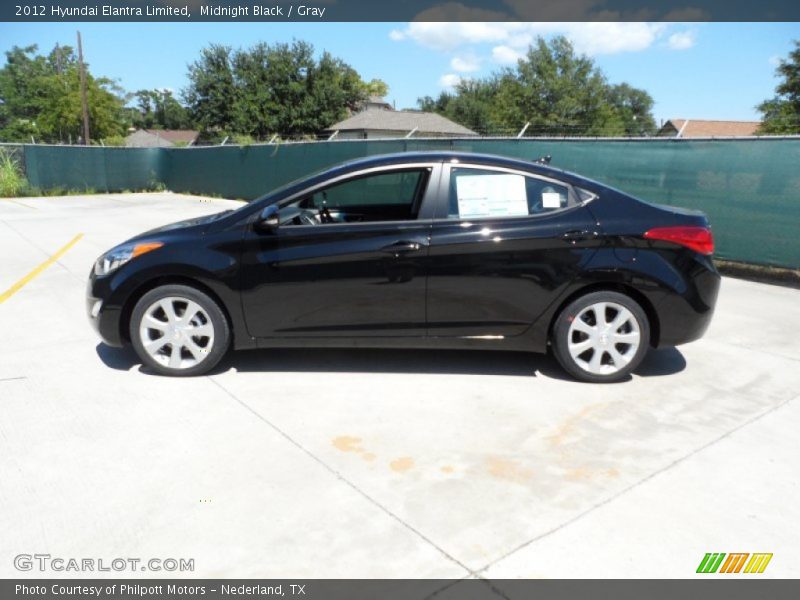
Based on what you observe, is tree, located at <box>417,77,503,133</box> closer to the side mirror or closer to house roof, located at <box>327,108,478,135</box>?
house roof, located at <box>327,108,478,135</box>

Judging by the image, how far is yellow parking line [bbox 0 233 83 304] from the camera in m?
6.95

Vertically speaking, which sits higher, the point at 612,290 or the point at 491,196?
the point at 491,196

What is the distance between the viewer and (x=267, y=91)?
5012 centimetres

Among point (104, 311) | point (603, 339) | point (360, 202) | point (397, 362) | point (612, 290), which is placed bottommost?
point (397, 362)

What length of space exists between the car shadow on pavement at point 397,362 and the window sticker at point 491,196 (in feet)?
3.90

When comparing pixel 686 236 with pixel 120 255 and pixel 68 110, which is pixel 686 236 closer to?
pixel 120 255

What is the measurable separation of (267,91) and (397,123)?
1119 cm

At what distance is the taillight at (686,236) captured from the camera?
423 cm

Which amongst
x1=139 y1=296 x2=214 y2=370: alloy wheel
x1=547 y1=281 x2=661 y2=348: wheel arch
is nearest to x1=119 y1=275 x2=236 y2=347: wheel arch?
x1=139 y1=296 x2=214 y2=370: alloy wheel

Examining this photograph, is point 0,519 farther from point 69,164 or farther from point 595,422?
point 69,164

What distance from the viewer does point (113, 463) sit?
126 inches

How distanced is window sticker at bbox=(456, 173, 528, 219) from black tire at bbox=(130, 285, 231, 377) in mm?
1890

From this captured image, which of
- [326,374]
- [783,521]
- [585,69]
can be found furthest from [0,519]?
[585,69]

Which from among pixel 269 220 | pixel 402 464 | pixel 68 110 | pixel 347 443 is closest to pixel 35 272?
pixel 269 220
